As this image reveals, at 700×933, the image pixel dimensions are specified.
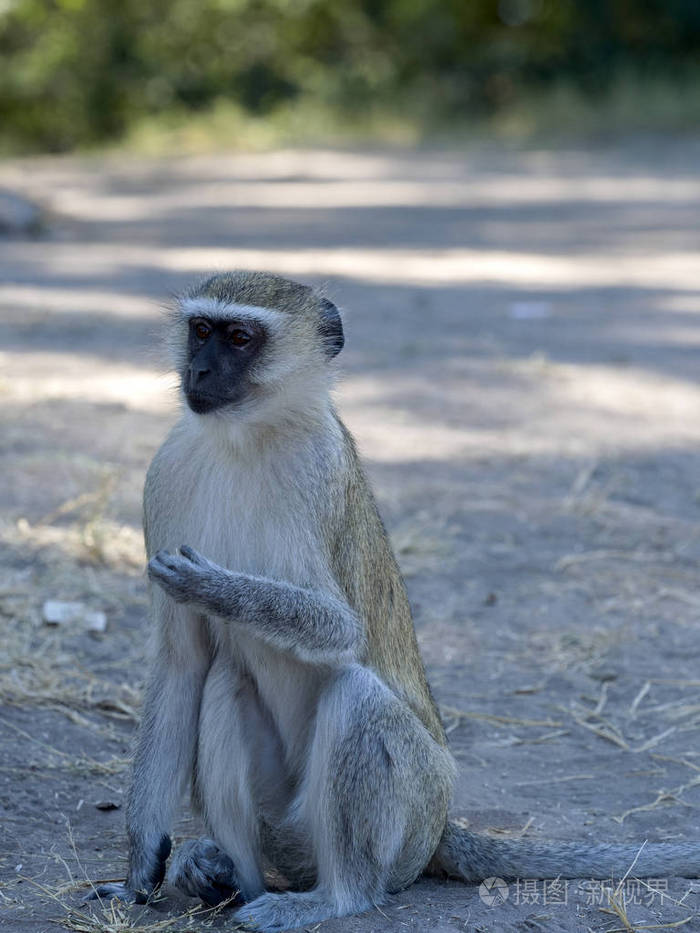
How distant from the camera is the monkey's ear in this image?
3.59 m

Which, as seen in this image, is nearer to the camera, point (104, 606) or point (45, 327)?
point (104, 606)

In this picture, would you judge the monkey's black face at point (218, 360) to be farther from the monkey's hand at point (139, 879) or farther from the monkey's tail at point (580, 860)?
the monkey's tail at point (580, 860)

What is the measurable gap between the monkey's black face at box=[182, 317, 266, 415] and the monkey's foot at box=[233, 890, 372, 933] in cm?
117

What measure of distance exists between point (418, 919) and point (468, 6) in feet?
87.4

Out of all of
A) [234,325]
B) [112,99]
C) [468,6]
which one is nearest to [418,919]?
[234,325]

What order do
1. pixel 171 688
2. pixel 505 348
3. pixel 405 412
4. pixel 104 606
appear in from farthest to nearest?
pixel 505 348 < pixel 405 412 < pixel 104 606 < pixel 171 688

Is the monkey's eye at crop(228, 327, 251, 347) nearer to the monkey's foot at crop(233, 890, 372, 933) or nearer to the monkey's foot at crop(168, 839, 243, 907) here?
the monkey's foot at crop(168, 839, 243, 907)

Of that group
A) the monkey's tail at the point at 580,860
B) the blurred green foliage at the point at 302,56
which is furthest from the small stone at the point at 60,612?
the blurred green foliage at the point at 302,56

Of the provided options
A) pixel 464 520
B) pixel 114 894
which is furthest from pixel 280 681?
pixel 464 520

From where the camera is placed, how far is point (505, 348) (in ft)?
29.0

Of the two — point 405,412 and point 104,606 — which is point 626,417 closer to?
point 405,412

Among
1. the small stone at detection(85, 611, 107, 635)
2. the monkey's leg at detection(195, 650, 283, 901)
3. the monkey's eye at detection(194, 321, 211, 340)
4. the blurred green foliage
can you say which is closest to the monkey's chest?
the monkey's leg at detection(195, 650, 283, 901)

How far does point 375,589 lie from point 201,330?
0.79 m

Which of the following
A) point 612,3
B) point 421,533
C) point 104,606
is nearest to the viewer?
point 104,606
